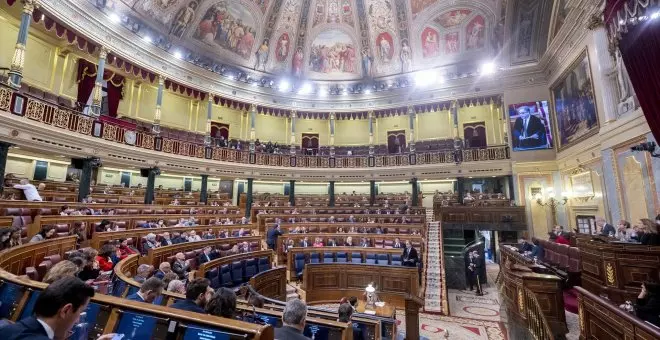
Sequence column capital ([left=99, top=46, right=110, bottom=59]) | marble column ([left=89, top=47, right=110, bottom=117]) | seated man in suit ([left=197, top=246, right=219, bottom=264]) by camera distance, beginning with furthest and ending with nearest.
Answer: column capital ([left=99, top=46, right=110, bottom=59]), marble column ([left=89, top=47, right=110, bottom=117]), seated man in suit ([left=197, top=246, right=219, bottom=264])

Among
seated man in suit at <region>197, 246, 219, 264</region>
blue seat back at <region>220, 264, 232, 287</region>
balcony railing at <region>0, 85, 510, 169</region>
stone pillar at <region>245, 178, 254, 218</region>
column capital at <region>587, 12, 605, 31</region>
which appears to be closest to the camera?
blue seat back at <region>220, 264, 232, 287</region>

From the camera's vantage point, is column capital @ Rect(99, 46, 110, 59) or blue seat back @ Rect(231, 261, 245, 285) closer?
blue seat back @ Rect(231, 261, 245, 285)

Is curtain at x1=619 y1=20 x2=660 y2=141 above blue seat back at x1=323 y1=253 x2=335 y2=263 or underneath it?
above

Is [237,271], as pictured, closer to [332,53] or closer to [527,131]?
[527,131]

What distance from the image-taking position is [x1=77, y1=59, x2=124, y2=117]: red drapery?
1276 cm

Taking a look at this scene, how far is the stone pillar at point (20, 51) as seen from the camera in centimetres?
877

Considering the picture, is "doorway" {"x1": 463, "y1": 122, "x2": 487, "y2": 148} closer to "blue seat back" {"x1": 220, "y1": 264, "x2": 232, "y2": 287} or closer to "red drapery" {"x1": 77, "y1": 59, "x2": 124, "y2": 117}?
"blue seat back" {"x1": 220, "y1": 264, "x2": 232, "y2": 287}

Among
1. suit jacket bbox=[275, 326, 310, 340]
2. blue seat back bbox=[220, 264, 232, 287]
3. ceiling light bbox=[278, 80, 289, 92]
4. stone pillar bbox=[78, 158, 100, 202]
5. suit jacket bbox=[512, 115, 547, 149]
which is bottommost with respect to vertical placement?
blue seat back bbox=[220, 264, 232, 287]

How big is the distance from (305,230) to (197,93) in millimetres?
Answer: 9764

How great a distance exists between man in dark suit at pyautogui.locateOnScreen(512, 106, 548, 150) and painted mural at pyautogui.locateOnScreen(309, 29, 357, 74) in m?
10.4

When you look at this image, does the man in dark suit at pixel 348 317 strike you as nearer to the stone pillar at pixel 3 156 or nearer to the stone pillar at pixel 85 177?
the stone pillar at pixel 3 156

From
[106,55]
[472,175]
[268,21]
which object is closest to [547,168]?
[472,175]

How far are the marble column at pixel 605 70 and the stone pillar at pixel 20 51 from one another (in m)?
16.4

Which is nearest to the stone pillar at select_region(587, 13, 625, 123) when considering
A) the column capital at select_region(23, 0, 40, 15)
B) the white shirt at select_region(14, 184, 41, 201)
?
the white shirt at select_region(14, 184, 41, 201)
